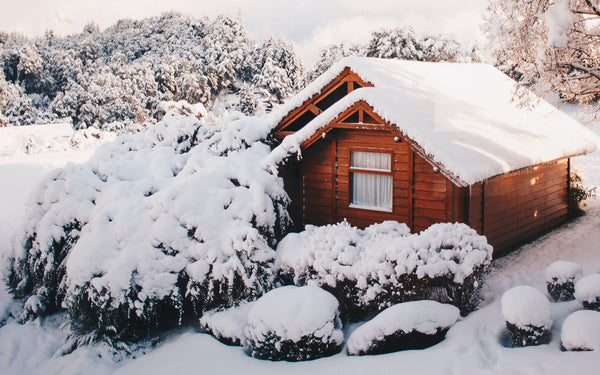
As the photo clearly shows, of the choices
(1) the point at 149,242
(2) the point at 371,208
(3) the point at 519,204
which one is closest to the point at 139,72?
(2) the point at 371,208

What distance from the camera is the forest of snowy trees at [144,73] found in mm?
45375

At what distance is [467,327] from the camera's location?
8602 mm

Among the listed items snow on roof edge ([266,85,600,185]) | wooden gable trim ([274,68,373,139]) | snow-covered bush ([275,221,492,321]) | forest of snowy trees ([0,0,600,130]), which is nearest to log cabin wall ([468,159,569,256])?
snow on roof edge ([266,85,600,185])

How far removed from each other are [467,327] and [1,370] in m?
9.79

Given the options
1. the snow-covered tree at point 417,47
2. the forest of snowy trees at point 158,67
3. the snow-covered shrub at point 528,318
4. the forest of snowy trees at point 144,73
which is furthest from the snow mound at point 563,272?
the forest of snowy trees at point 144,73

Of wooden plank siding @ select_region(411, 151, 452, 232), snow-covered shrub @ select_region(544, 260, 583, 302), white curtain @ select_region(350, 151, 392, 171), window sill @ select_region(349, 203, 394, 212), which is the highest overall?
white curtain @ select_region(350, 151, 392, 171)

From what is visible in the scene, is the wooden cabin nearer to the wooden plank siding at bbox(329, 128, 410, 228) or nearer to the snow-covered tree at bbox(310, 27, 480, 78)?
the wooden plank siding at bbox(329, 128, 410, 228)

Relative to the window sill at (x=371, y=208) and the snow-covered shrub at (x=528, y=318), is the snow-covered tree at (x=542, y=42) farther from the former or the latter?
the snow-covered shrub at (x=528, y=318)

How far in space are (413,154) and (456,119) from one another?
2.28m

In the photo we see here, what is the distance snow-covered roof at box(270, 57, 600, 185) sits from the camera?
11414mm

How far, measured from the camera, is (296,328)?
861cm

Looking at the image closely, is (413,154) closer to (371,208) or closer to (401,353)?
(371,208)

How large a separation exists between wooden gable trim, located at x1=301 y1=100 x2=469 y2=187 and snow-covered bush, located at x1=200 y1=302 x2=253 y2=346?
4940mm

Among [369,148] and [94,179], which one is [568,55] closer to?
[369,148]
